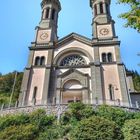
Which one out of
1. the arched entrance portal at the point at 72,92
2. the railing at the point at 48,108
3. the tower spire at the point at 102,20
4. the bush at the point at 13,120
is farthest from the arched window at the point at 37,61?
the bush at the point at 13,120

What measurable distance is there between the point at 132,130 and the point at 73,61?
57.5 feet

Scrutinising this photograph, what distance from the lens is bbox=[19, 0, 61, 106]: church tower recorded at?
2889cm

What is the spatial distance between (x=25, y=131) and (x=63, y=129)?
123 inches

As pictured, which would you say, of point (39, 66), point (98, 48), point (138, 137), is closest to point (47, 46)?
point (39, 66)

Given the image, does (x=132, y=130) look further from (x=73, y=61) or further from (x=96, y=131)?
(x=73, y=61)

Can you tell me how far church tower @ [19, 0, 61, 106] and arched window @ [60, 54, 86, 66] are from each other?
2.10 meters

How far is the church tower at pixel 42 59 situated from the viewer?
28.9 meters

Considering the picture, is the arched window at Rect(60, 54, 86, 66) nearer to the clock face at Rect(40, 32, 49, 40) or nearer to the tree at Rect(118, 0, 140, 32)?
the clock face at Rect(40, 32, 49, 40)

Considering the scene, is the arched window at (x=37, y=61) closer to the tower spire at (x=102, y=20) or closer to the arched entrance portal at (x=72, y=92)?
the arched entrance portal at (x=72, y=92)

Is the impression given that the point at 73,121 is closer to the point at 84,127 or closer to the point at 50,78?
the point at 84,127

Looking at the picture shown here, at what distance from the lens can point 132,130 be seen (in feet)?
53.3

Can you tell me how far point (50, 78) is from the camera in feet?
99.7

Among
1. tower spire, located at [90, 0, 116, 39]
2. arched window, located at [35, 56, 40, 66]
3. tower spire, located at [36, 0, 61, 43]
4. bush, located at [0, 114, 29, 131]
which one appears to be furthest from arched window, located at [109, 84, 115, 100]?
tower spire, located at [36, 0, 61, 43]

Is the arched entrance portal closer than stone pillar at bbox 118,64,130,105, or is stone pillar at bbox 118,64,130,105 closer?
stone pillar at bbox 118,64,130,105
